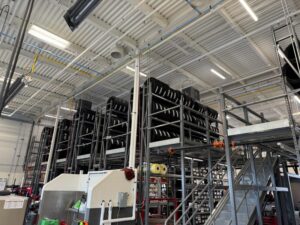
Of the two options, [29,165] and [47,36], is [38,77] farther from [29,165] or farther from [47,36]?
[29,165]

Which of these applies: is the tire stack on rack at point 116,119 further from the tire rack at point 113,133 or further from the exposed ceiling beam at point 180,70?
the exposed ceiling beam at point 180,70

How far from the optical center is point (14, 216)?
7.36ft

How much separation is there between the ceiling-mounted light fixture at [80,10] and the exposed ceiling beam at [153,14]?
2.23m

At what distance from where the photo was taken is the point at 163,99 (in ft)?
21.0

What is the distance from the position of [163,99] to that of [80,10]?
11.9ft

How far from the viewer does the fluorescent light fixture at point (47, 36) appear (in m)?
5.69

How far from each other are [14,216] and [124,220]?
8.91ft

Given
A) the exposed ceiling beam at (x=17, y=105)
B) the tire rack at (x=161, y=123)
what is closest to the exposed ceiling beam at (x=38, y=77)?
the exposed ceiling beam at (x=17, y=105)

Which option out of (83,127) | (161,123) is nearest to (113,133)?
(83,127)

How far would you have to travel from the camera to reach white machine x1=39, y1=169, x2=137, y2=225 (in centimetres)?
413

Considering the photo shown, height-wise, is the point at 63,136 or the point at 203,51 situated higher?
the point at 203,51

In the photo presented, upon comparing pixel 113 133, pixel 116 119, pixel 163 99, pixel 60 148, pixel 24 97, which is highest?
pixel 24 97

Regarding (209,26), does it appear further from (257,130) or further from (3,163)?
(3,163)

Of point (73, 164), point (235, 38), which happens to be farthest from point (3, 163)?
point (235, 38)
